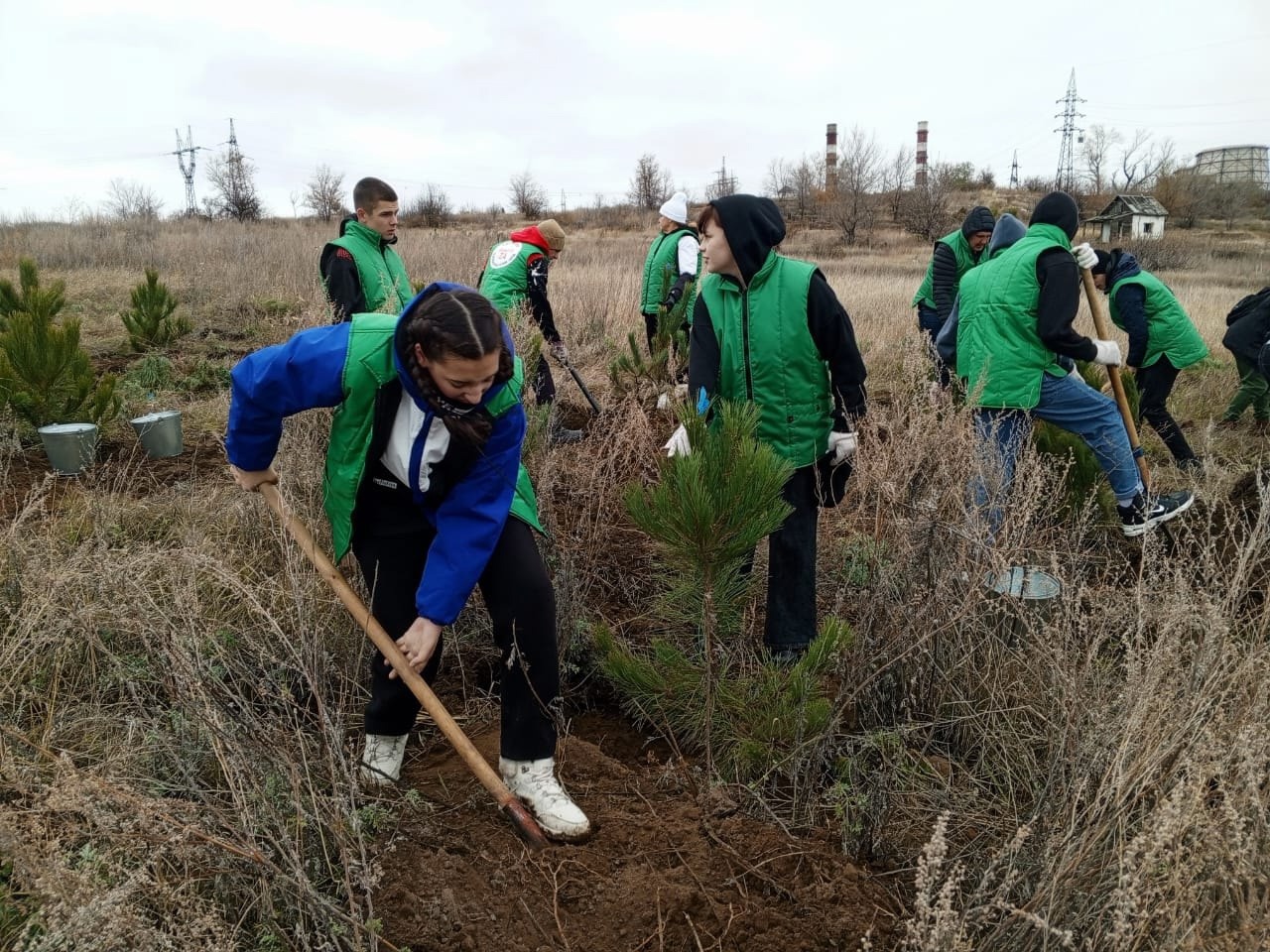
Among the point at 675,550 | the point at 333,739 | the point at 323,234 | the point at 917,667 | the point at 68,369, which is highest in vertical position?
the point at 323,234

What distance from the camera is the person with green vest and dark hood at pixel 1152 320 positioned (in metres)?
5.00

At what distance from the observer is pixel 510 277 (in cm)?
512

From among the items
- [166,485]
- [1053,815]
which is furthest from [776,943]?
[166,485]

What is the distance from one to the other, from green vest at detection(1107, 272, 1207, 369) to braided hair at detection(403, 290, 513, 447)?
184 inches

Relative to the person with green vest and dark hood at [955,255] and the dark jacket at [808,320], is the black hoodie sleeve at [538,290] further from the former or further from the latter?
the dark jacket at [808,320]

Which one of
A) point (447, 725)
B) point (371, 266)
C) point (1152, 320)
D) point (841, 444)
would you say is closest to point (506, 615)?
point (447, 725)

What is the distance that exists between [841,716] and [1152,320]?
4.07m

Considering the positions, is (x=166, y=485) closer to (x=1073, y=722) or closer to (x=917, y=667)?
(x=917, y=667)

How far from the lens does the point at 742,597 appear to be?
7.18ft

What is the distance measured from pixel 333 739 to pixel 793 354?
1.72 metres

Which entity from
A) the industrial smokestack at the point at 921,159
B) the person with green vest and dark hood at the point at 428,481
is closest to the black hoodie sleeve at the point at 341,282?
the person with green vest and dark hood at the point at 428,481

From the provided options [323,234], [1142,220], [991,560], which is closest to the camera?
[991,560]

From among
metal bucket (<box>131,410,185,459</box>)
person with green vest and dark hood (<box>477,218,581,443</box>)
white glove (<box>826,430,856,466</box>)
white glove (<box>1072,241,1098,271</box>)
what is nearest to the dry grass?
white glove (<box>826,430,856,466</box>)

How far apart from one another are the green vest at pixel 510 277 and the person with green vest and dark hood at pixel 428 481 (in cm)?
313
